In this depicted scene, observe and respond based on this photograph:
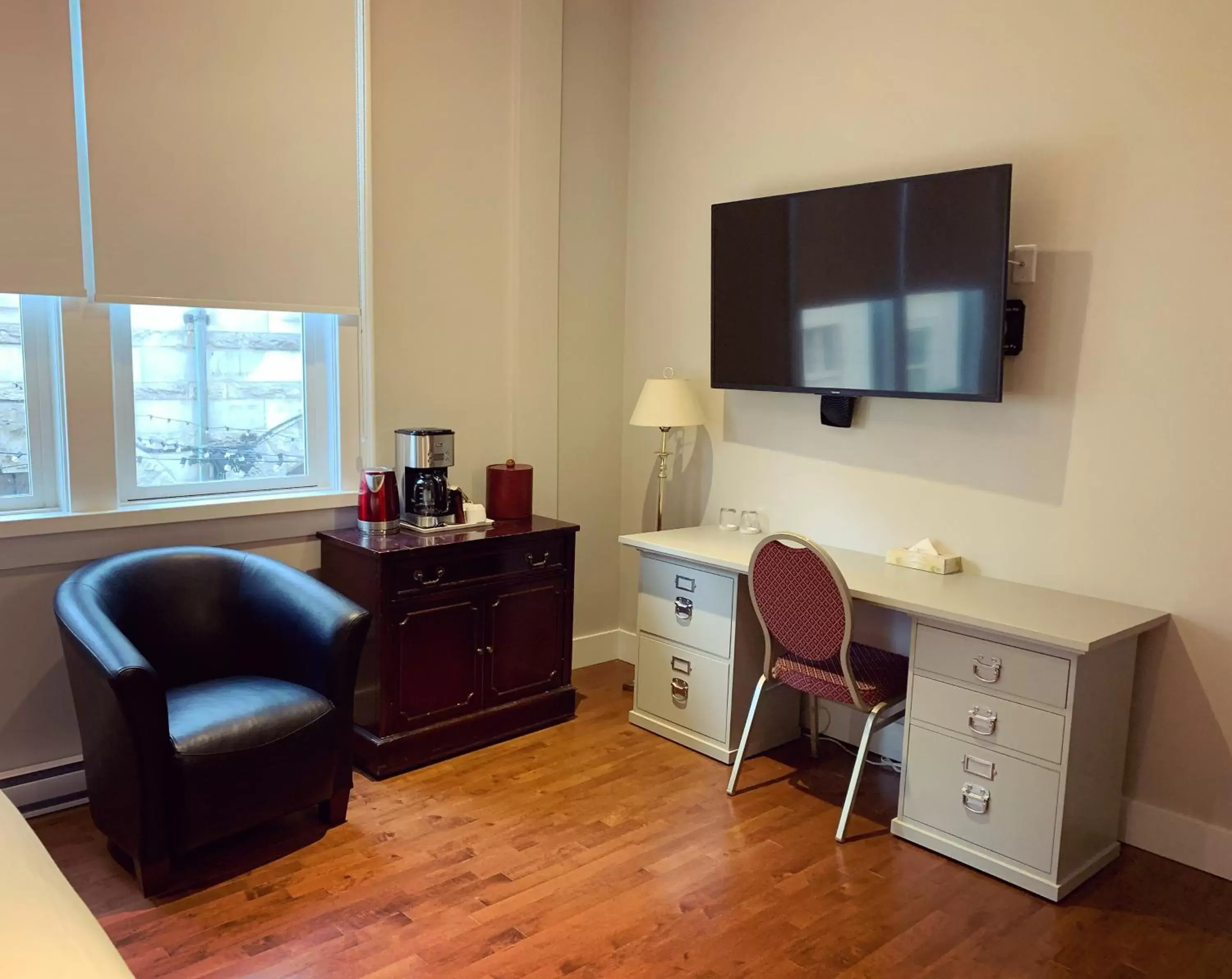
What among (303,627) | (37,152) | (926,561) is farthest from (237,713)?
(926,561)

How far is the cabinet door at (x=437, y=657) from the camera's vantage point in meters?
3.22

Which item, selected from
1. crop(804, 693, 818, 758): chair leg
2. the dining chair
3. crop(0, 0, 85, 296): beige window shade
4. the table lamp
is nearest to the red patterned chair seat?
the dining chair

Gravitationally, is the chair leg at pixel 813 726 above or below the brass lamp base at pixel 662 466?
below

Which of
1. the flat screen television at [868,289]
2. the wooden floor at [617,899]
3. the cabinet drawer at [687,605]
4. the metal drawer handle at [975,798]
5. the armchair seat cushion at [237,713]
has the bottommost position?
the wooden floor at [617,899]

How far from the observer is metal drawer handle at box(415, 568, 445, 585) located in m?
3.23

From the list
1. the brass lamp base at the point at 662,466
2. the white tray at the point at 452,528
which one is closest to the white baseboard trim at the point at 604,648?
the brass lamp base at the point at 662,466

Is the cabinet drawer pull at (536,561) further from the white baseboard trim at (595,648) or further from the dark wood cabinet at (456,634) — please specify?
the white baseboard trim at (595,648)

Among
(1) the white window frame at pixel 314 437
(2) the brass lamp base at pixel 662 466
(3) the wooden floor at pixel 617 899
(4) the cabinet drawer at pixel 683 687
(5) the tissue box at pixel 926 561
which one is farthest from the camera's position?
(2) the brass lamp base at pixel 662 466

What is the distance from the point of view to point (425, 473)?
345 centimetres

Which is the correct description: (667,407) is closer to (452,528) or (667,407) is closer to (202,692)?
(452,528)

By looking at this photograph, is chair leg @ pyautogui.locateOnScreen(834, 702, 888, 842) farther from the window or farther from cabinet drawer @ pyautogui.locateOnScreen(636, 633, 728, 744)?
the window

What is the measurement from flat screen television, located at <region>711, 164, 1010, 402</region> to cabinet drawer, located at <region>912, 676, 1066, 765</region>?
34.0 inches

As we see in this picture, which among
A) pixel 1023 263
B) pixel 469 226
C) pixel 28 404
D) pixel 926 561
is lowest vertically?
pixel 926 561

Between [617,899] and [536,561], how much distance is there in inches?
53.2
